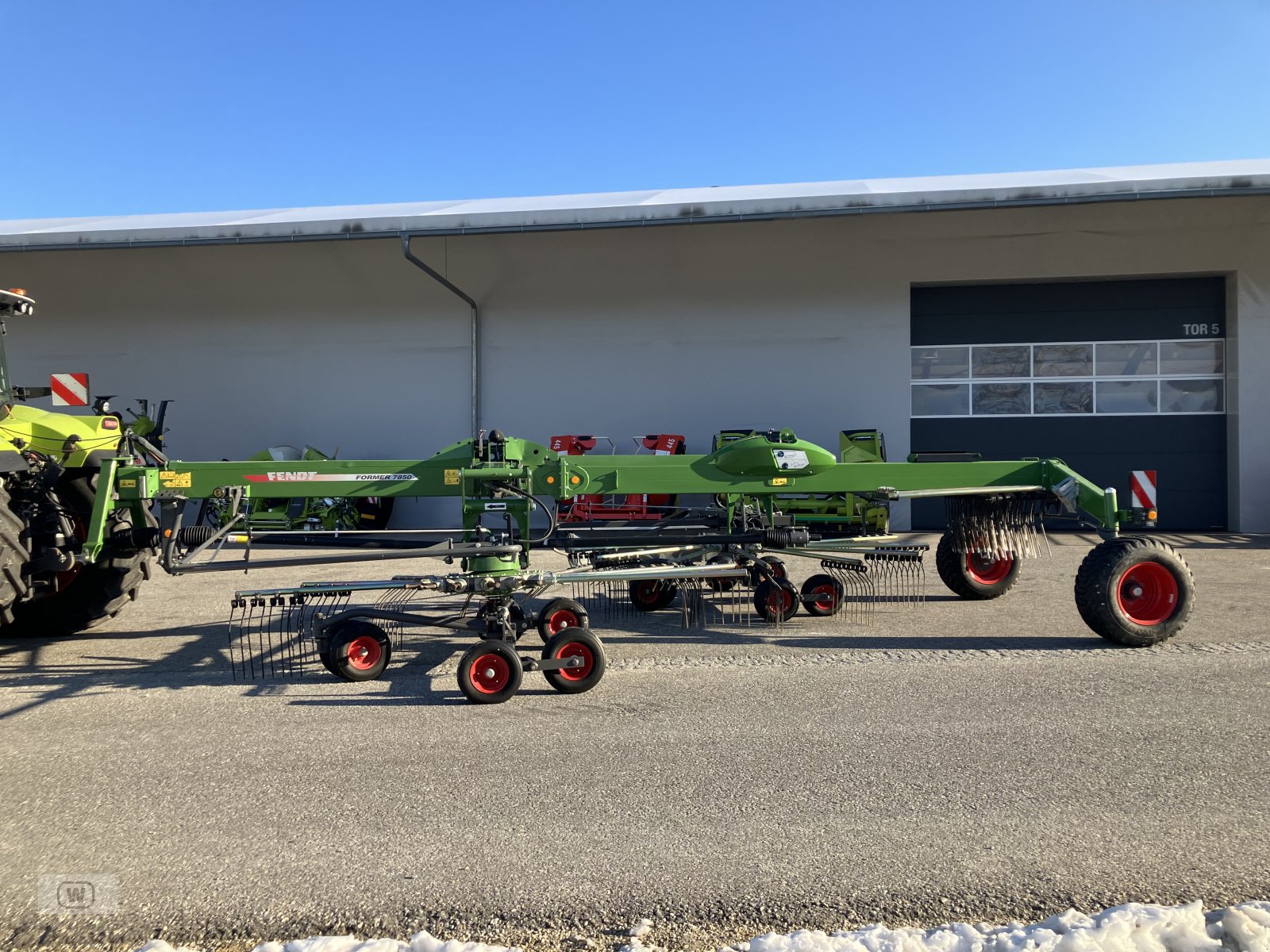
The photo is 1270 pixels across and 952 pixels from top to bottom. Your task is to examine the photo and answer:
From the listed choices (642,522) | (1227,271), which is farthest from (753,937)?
(1227,271)

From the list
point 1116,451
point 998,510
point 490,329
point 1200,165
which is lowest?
point 998,510

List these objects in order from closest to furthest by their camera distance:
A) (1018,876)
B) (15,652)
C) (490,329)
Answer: (1018,876)
(15,652)
(490,329)

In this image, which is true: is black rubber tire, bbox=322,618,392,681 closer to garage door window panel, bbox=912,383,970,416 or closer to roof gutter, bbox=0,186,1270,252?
roof gutter, bbox=0,186,1270,252

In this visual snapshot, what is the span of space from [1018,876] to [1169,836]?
0.64 metres

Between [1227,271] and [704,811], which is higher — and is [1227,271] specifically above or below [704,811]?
above

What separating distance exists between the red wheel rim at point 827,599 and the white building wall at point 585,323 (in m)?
7.58

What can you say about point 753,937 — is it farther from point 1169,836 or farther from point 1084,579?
point 1084,579

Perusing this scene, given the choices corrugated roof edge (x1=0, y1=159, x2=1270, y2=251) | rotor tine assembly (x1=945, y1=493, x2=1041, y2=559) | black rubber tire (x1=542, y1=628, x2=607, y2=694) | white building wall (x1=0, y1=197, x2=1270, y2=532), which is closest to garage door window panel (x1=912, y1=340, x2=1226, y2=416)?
white building wall (x1=0, y1=197, x2=1270, y2=532)

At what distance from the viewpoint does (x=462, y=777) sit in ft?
10.8

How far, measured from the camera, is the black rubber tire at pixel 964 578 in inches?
281

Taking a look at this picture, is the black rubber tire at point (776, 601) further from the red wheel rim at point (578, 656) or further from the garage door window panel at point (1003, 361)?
the garage door window panel at point (1003, 361)

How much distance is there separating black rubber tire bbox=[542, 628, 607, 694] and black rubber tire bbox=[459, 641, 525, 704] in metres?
0.20

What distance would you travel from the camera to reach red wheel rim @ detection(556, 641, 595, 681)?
4434 millimetres

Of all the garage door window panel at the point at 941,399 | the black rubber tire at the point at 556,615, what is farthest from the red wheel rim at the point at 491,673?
the garage door window panel at the point at 941,399
